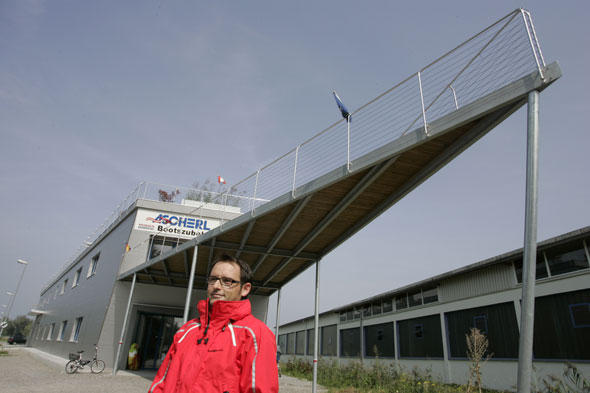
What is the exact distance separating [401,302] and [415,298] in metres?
1.23

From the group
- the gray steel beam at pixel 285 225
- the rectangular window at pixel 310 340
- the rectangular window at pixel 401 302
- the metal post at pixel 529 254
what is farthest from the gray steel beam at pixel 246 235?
the rectangular window at pixel 310 340

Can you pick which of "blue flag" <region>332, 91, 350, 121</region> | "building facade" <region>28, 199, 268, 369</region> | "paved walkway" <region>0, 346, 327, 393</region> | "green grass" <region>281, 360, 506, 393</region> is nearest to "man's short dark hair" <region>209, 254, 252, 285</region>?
"blue flag" <region>332, 91, 350, 121</region>

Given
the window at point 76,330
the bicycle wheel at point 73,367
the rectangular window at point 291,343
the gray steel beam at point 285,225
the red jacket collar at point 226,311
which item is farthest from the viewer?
the rectangular window at point 291,343

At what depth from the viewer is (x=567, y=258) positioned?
1035cm

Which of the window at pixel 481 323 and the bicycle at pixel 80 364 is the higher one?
the window at pixel 481 323

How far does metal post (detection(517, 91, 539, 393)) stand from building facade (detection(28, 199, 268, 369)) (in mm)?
11070

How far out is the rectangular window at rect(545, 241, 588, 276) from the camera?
9961 mm

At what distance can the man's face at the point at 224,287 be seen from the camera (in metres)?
2.20

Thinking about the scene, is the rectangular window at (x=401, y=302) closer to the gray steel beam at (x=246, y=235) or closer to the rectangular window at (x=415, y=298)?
the rectangular window at (x=415, y=298)

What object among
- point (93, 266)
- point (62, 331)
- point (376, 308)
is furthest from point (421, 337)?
point (62, 331)

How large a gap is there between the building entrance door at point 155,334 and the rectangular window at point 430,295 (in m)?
10.7

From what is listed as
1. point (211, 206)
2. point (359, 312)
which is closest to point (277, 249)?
point (211, 206)

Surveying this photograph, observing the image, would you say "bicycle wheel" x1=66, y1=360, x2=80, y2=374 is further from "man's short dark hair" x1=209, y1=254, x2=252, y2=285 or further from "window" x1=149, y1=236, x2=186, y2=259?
"man's short dark hair" x1=209, y1=254, x2=252, y2=285

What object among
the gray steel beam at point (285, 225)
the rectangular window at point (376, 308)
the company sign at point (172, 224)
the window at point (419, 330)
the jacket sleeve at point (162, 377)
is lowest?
the jacket sleeve at point (162, 377)
